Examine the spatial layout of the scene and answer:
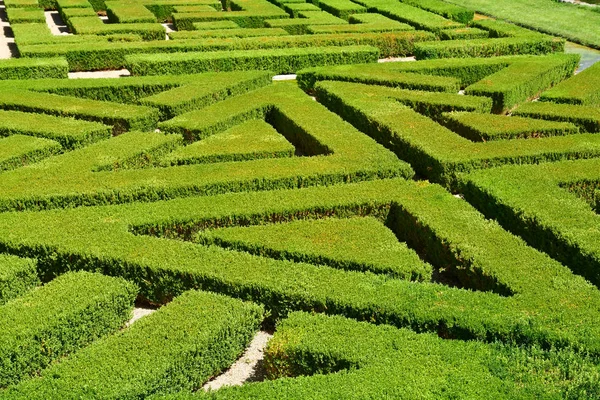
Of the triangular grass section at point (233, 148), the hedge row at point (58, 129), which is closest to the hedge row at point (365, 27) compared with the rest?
the triangular grass section at point (233, 148)

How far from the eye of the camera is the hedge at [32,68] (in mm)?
23016

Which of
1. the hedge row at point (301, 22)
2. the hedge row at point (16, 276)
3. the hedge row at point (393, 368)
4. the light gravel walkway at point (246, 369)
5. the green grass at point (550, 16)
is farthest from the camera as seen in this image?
the green grass at point (550, 16)

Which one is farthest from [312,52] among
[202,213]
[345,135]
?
[202,213]

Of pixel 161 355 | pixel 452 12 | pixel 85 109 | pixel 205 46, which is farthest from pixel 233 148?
pixel 452 12

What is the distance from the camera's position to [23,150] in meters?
15.7

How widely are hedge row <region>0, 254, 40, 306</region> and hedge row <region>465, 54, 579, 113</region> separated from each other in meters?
14.8

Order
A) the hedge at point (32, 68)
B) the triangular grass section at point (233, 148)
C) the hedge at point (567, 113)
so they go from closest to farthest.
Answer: the triangular grass section at point (233, 148)
the hedge at point (567, 113)
the hedge at point (32, 68)

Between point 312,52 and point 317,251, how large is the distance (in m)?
16.0

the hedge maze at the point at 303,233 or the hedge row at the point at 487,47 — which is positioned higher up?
the hedge row at the point at 487,47

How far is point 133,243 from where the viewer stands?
456 inches

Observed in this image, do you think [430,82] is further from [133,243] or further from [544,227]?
[133,243]

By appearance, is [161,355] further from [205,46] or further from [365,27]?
[365,27]

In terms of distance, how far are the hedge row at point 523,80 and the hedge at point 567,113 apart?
4.76ft

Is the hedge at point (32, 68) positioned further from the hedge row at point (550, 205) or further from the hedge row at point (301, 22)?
the hedge row at point (550, 205)
